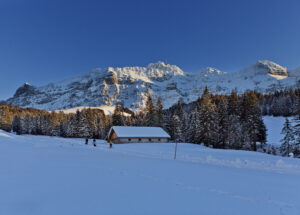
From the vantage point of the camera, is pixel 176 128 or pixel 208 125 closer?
pixel 208 125

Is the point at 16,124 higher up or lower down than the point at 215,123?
lower down

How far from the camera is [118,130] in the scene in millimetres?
39281

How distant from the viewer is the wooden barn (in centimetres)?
3743

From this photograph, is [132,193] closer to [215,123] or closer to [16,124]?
[215,123]

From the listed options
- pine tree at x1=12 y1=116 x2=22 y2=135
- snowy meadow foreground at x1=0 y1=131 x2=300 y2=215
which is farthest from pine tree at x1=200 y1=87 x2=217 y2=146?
pine tree at x1=12 y1=116 x2=22 y2=135

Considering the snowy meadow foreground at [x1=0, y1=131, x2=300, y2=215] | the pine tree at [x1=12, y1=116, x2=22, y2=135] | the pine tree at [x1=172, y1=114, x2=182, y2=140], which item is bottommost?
the pine tree at [x1=12, y1=116, x2=22, y2=135]

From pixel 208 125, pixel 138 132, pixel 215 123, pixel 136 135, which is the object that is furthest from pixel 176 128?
pixel 136 135

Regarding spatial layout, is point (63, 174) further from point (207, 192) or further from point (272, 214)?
point (272, 214)

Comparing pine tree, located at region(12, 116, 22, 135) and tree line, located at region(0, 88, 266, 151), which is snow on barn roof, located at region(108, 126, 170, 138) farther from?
pine tree, located at region(12, 116, 22, 135)

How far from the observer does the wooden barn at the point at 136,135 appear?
37431mm

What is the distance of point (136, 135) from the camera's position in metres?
38.3

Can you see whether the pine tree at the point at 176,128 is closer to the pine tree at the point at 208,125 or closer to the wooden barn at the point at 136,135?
the wooden barn at the point at 136,135

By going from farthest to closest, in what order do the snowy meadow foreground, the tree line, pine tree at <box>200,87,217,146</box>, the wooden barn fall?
the wooden barn, pine tree at <box>200,87,217,146</box>, the tree line, the snowy meadow foreground

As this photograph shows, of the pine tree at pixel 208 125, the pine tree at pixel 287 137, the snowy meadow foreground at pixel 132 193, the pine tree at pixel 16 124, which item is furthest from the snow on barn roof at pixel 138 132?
the pine tree at pixel 16 124
